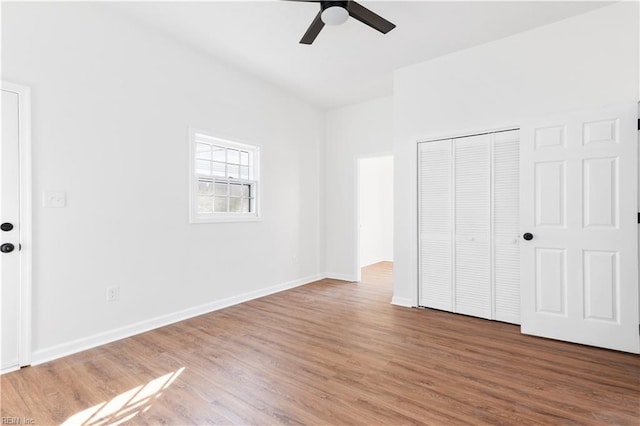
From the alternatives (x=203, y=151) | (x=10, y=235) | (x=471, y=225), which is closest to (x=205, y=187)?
(x=203, y=151)

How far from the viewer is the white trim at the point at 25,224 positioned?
7.75 ft

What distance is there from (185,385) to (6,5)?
123 inches

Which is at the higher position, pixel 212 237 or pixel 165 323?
pixel 212 237

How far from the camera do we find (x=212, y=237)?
3781mm

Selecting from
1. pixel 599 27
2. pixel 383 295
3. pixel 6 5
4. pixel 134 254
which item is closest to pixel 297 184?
pixel 383 295

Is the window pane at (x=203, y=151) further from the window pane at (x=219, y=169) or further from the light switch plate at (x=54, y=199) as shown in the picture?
the light switch plate at (x=54, y=199)

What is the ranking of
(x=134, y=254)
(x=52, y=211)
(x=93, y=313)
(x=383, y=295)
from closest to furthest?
(x=52, y=211) < (x=93, y=313) < (x=134, y=254) < (x=383, y=295)

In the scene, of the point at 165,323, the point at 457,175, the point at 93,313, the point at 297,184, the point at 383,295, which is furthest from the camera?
the point at 297,184

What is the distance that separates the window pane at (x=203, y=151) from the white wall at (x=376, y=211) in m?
3.74

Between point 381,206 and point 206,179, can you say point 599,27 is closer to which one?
point 206,179

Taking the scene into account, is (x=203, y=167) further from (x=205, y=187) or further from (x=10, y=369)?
(x=10, y=369)

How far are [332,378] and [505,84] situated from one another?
3367 millimetres

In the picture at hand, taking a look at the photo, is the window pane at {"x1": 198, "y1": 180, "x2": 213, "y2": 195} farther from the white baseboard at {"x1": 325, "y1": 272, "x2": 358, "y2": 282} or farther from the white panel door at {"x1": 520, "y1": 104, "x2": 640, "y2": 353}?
the white panel door at {"x1": 520, "y1": 104, "x2": 640, "y2": 353}

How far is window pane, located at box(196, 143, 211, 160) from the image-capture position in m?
3.75
